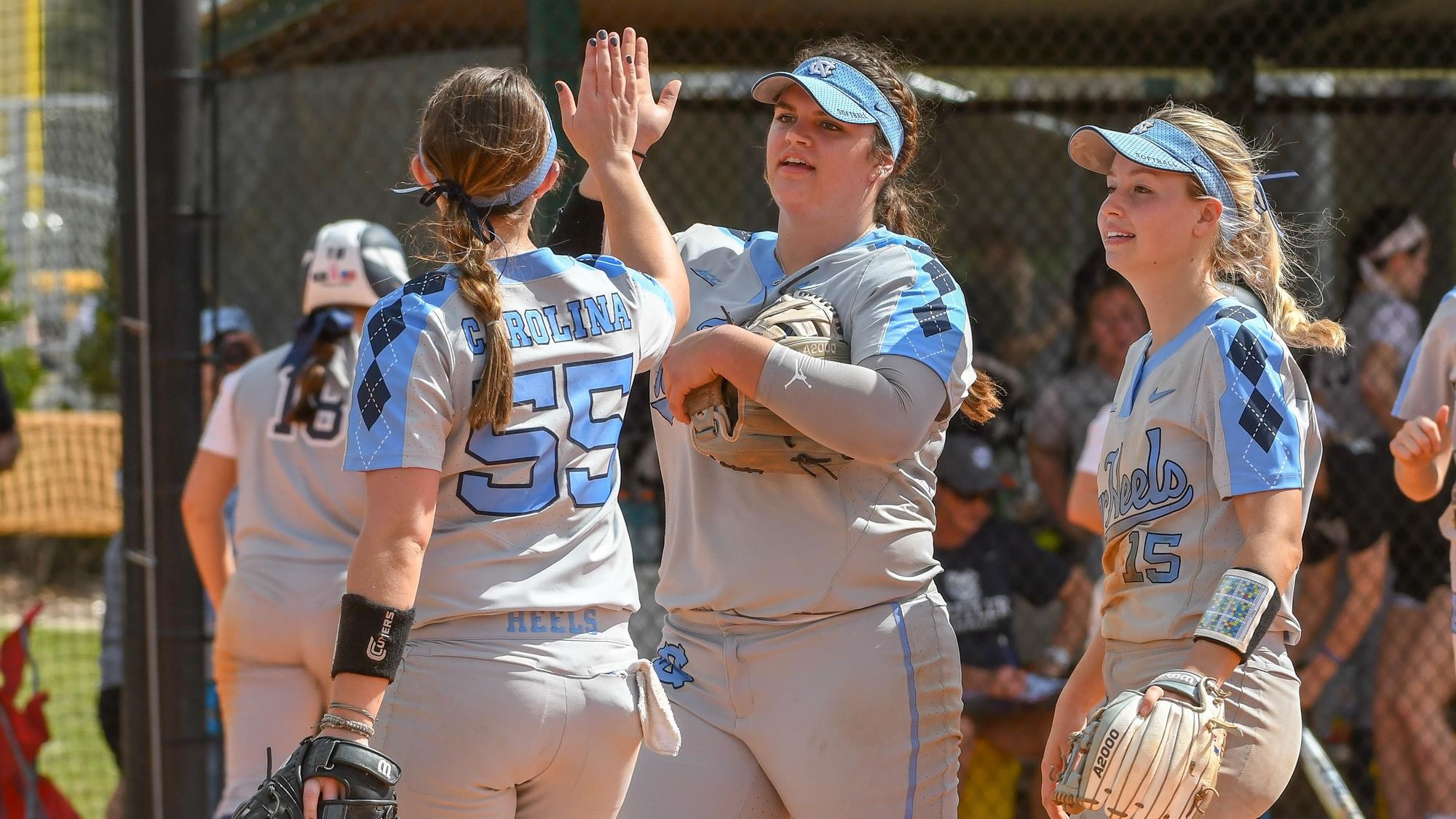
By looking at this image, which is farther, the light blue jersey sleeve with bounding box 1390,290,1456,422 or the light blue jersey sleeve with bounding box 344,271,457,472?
the light blue jersey sleeve with bounding box 1390,290,1456,422

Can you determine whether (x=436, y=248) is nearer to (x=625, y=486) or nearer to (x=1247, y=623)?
(x=1247, y=623)

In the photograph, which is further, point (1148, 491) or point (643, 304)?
point (1148, 491)

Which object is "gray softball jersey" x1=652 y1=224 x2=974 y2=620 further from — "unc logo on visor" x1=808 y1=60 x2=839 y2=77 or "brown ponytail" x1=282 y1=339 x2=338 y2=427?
"brown ponytail" x1=282 y1=339 x2=338 y2=427

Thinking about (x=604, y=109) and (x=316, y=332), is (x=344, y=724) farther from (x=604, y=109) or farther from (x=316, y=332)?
(x=316, y=332)

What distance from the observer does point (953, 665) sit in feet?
8.75

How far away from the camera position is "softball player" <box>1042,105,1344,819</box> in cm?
240

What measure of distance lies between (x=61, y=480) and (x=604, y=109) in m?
8.19

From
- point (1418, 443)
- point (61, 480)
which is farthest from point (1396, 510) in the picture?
point (61, 480)

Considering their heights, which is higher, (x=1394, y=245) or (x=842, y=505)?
(x=1394, y=245)

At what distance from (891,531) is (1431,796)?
3564mm

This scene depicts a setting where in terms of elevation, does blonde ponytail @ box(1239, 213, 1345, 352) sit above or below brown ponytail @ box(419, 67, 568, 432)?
below

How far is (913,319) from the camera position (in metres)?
2.55

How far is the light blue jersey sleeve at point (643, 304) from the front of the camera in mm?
2451

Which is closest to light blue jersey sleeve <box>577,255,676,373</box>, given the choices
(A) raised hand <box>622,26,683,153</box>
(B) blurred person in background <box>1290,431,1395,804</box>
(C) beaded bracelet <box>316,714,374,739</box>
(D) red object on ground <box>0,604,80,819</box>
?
(A) raised hand <box>622,26,683,153</box>
